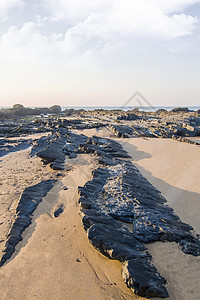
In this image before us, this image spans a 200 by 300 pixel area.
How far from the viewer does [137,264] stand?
489cm

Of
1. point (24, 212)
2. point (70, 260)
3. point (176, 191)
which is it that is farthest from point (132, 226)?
point (176, 191)

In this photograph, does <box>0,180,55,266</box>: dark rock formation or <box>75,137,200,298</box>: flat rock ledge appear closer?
<box>75,137,200,298</box>: flat rock ledge

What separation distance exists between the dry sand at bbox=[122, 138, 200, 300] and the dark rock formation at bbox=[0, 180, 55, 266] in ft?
15.0

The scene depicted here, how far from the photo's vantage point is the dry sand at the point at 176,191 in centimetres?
479

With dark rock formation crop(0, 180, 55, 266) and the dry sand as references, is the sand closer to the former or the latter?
the dry sand

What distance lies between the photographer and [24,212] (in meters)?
7.64

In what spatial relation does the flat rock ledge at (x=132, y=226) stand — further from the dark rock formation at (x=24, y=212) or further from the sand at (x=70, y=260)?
the dark rock formation at (x=24, y=212)

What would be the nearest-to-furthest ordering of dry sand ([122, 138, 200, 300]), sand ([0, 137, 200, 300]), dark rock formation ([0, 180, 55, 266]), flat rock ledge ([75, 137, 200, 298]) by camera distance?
1. sand ([0, 137, 200, 300])
2. flat rock ledge ([75, 137, 200, 298])
3. dry sand ([122, 138, 200, 300])
4. dark rock formation ([0, 180, 55, 266])

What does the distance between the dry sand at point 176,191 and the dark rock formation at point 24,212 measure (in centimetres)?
458

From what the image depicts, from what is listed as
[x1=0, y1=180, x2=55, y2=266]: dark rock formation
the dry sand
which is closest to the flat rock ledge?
the dry sand

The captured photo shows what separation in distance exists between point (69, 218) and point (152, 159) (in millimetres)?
11347

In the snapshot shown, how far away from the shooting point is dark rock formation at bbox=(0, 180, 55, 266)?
19.3 feet

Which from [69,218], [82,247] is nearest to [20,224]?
[69,218]

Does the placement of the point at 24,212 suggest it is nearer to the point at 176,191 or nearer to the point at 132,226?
the point at 132,226
